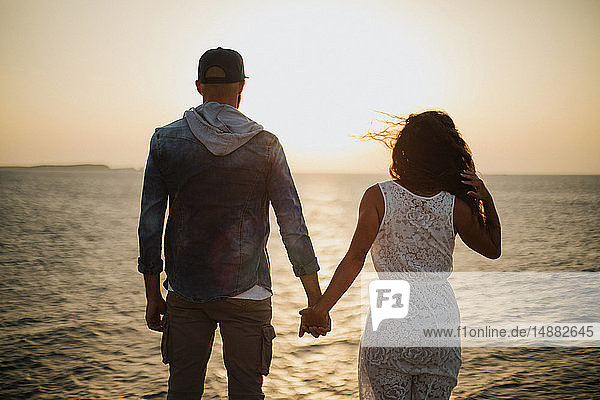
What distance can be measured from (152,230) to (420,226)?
1556mm

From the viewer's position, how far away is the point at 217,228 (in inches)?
118

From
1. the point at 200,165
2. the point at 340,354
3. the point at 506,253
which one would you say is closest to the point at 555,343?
the point at 340,354

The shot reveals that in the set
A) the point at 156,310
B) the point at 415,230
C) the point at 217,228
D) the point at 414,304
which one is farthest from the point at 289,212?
the point at 156,310

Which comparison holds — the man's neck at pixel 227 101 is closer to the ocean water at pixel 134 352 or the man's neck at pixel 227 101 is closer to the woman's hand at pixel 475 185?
the woman's hand at pixel 475 185

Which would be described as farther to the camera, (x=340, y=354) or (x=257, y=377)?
(x=340, y=354)

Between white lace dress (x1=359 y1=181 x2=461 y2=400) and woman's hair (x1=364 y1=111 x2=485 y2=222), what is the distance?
0.08 meters

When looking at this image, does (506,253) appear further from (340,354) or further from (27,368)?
(27,368)

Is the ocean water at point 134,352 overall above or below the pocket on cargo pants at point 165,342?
below

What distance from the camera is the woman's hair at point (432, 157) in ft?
9.91

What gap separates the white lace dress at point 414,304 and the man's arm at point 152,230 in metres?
1.26

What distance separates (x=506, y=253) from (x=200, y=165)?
82.9ft

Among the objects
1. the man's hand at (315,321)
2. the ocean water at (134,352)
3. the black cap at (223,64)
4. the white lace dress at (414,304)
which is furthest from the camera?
the ocean water at (134,352)

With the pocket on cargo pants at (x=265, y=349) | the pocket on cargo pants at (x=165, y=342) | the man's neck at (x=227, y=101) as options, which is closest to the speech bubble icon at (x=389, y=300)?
the pocket on cargo pants at (x=265, y=349)

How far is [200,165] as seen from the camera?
2963 millimetres
